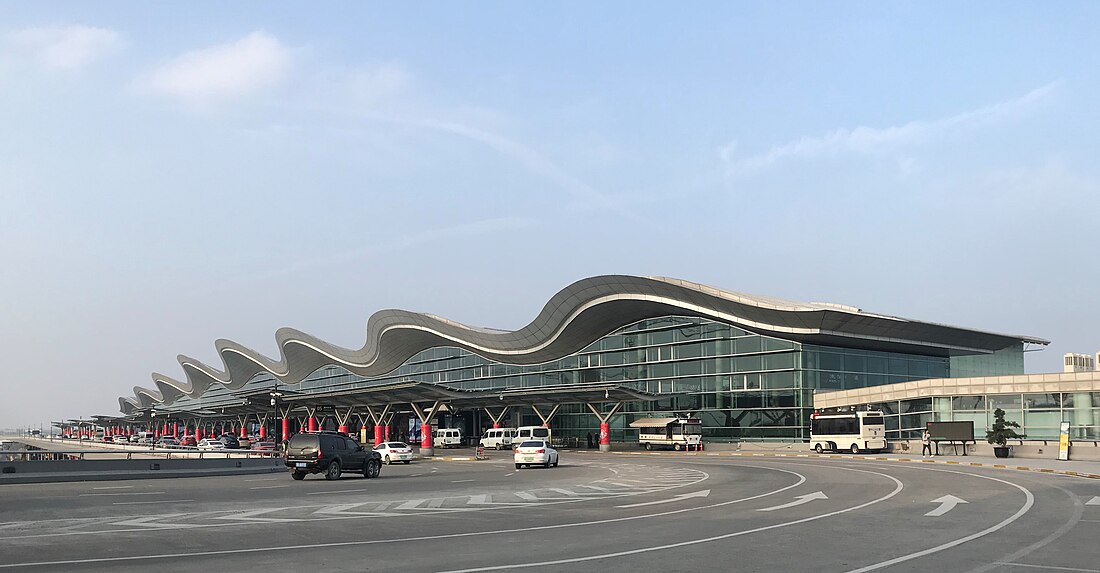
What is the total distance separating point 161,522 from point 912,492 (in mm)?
19767

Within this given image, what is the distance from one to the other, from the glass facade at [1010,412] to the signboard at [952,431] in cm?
685

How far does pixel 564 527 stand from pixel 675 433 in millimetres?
56718

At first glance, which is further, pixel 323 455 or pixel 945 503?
pixel 323 455

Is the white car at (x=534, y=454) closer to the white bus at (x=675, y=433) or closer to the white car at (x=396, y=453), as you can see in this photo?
the white car at (x=396, y=453)

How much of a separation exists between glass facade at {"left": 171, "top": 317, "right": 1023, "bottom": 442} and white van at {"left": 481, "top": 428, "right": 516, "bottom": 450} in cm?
1120

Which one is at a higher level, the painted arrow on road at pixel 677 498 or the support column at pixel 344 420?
the painted arrow on road at pixel 677 498

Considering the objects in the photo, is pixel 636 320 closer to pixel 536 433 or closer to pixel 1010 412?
pixel 536 433

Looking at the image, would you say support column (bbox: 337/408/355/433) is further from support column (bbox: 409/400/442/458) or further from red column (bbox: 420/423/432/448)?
red column (bbox: 420/423/432/448)

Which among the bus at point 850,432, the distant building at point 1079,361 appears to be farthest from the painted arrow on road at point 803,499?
the distant building at point 1079,361

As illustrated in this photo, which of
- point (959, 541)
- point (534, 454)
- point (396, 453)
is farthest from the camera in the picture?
point (396, 453)

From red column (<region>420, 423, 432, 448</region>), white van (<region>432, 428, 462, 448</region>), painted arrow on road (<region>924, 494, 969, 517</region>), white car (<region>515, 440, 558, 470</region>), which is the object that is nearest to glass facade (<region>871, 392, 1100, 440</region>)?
white car (<region>515, 440, 558, 470</region>)

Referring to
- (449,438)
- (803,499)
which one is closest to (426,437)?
(449,438)

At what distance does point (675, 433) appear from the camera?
73312 mm

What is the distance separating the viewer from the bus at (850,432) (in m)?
61.5
